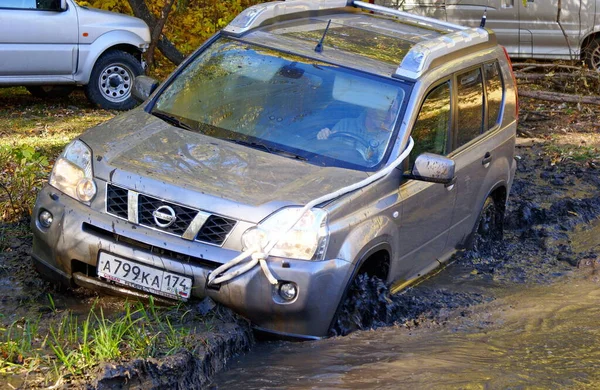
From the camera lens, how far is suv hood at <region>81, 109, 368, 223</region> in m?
4.92

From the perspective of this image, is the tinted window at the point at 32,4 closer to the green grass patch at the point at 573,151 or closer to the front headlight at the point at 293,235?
the green grass patch at the point at 573,151

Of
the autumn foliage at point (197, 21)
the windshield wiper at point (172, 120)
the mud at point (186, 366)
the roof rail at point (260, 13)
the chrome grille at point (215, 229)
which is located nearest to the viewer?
the mud at point (186, 366)

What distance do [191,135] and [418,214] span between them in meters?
1.42

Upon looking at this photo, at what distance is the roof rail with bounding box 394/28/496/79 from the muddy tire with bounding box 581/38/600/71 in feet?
29.2

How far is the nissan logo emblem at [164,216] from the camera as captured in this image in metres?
4.94

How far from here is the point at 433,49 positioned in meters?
6.08

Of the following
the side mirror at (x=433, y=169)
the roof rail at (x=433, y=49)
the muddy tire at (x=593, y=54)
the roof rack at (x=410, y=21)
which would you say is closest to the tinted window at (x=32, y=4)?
the roof rack at (x=410, y=21)

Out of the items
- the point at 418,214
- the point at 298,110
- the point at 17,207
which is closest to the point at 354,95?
the point at 298,110

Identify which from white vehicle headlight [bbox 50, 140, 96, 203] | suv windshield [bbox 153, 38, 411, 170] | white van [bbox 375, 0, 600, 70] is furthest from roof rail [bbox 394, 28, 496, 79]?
white van [bbox 375, 0, 600, 70]

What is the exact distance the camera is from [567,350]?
212 inches

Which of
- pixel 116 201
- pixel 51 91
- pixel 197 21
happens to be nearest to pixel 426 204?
pixel 116 201

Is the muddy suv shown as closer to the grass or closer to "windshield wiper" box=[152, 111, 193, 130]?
"windshield wiper" box=[152, 111, 193, 130]

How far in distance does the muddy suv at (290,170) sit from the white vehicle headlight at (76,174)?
1 centimetres

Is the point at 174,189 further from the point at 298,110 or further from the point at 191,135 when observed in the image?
the point at 298,110
